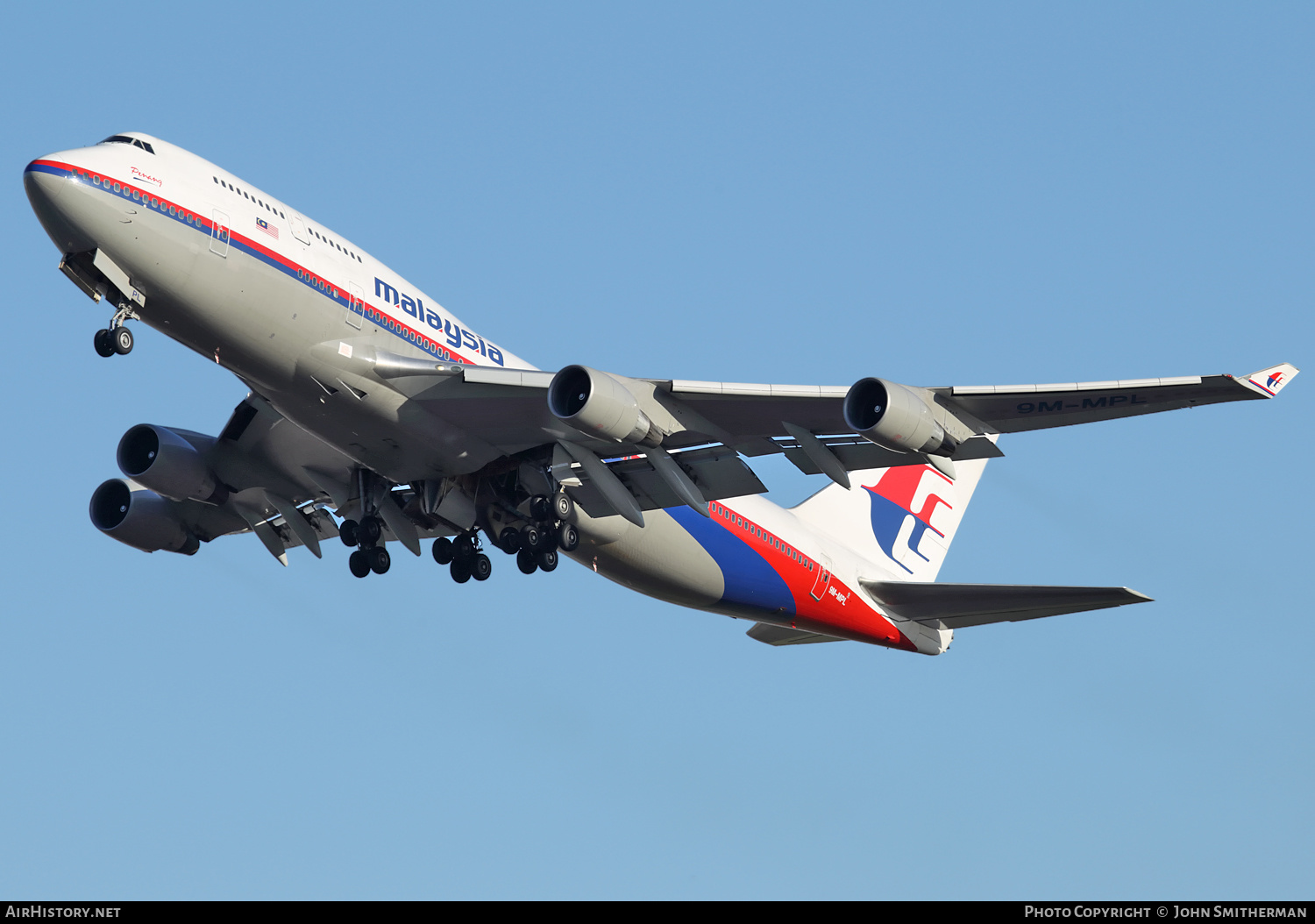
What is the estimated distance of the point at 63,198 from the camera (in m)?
22.5

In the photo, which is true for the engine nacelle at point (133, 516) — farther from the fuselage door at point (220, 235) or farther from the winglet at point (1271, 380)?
the winglet at point (1271, 380)

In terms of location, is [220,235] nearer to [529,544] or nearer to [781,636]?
[529,544]

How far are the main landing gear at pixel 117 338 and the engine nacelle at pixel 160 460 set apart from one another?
654 cm

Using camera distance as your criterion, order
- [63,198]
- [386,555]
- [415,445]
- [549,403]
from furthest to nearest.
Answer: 1. [386,555]
2. [415,445]
3. [549,403]
4. [63,198]

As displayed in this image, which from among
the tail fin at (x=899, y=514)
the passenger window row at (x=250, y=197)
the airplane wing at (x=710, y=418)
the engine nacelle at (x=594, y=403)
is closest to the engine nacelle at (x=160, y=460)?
the airplane wing at (x=710, y=418)

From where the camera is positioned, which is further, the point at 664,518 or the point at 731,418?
the point at 664,518

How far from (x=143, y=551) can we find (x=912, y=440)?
685 inches

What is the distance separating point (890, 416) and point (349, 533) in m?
11.5

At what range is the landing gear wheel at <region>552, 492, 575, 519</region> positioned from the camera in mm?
27453

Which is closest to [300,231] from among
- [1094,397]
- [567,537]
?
[567,537]

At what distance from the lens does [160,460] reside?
96.9 ft

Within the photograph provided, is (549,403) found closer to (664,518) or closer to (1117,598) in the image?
(664,518)
